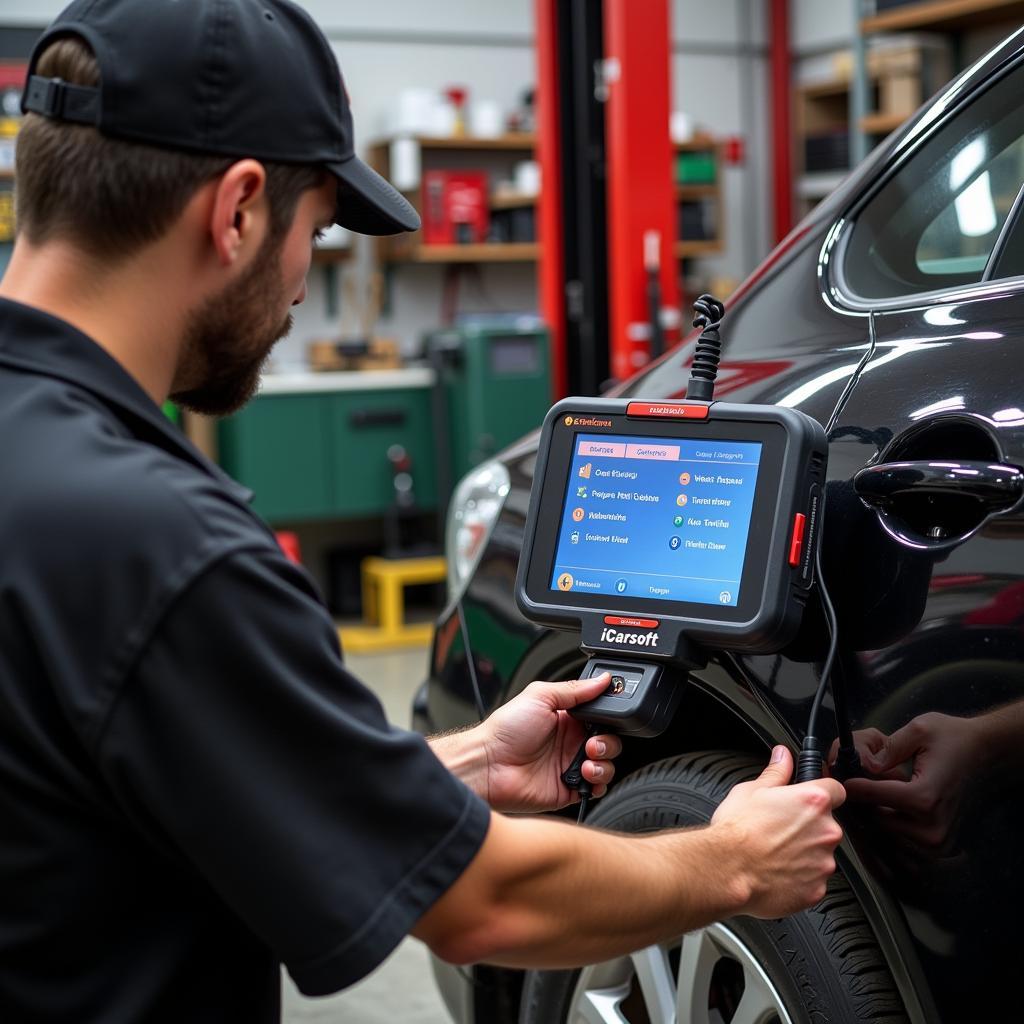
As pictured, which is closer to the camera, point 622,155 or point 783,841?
point 783,841

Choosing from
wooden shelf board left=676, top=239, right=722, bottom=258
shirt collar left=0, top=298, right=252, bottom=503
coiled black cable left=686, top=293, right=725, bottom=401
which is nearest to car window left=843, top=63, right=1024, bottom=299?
coiled black cable left=686, top=293, right=725, bottom=401

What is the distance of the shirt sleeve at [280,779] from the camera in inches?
33.6

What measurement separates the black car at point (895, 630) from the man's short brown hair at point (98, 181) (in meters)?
0.61

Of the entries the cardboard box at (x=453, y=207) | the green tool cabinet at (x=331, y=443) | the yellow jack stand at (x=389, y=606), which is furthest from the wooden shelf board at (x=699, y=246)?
the yellow jack stand at (x=389, y=606)

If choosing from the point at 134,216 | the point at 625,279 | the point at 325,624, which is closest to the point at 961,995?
the point at 325,624

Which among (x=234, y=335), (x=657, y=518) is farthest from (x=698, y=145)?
(x=234, y=335)

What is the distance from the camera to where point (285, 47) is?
101 cm

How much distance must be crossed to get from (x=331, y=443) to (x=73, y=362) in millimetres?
5441

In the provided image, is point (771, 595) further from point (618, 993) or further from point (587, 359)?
point (587, 359)

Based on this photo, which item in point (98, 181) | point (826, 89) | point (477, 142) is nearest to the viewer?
point (98, 181)

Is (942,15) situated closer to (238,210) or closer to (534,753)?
(534,753)

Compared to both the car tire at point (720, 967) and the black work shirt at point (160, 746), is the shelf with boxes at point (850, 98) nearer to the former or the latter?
the car tire at point (720, 967)

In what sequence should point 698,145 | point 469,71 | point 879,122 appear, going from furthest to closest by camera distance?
point 698,145
point 469,71
point 879,122

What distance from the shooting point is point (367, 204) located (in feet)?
3.71
